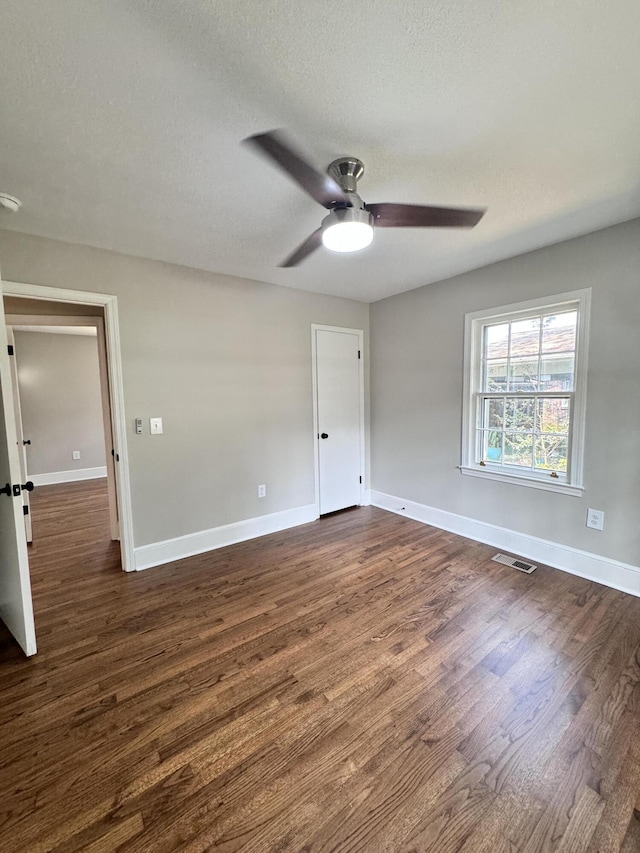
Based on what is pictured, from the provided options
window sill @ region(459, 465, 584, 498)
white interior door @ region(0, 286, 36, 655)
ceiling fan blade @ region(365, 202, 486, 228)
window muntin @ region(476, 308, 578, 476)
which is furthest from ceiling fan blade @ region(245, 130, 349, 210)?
window sill @ region(459, 465, 584, 498)

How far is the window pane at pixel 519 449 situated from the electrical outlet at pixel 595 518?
0.52 metres

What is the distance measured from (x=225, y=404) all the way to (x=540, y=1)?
9.34 ft

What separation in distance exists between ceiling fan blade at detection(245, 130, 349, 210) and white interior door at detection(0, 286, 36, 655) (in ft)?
5.06

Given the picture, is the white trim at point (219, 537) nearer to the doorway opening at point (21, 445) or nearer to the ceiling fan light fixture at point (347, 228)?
the doorway opening at point (21, 445)

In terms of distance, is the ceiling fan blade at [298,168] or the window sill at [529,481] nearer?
the ceiling fan blade at [298,168]

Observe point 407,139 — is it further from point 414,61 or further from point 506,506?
point 506,506

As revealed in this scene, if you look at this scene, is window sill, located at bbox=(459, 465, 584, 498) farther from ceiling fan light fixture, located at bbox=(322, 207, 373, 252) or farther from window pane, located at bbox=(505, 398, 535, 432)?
A: ceiling fan light fixture, located at bbox=(322, 207, 373, 252)

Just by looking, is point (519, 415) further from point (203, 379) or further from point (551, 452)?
point (203, 379)

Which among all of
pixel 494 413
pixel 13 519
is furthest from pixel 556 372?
pixel 13 519

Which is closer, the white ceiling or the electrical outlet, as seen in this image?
the white ceiling

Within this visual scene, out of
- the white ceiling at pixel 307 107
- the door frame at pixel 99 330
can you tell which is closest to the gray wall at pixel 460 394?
the white ceiling at pixel 307 107

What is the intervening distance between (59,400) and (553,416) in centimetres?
677

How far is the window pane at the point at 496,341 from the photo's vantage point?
300 cm

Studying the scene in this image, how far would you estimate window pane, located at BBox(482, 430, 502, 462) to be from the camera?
3102 millimetres
